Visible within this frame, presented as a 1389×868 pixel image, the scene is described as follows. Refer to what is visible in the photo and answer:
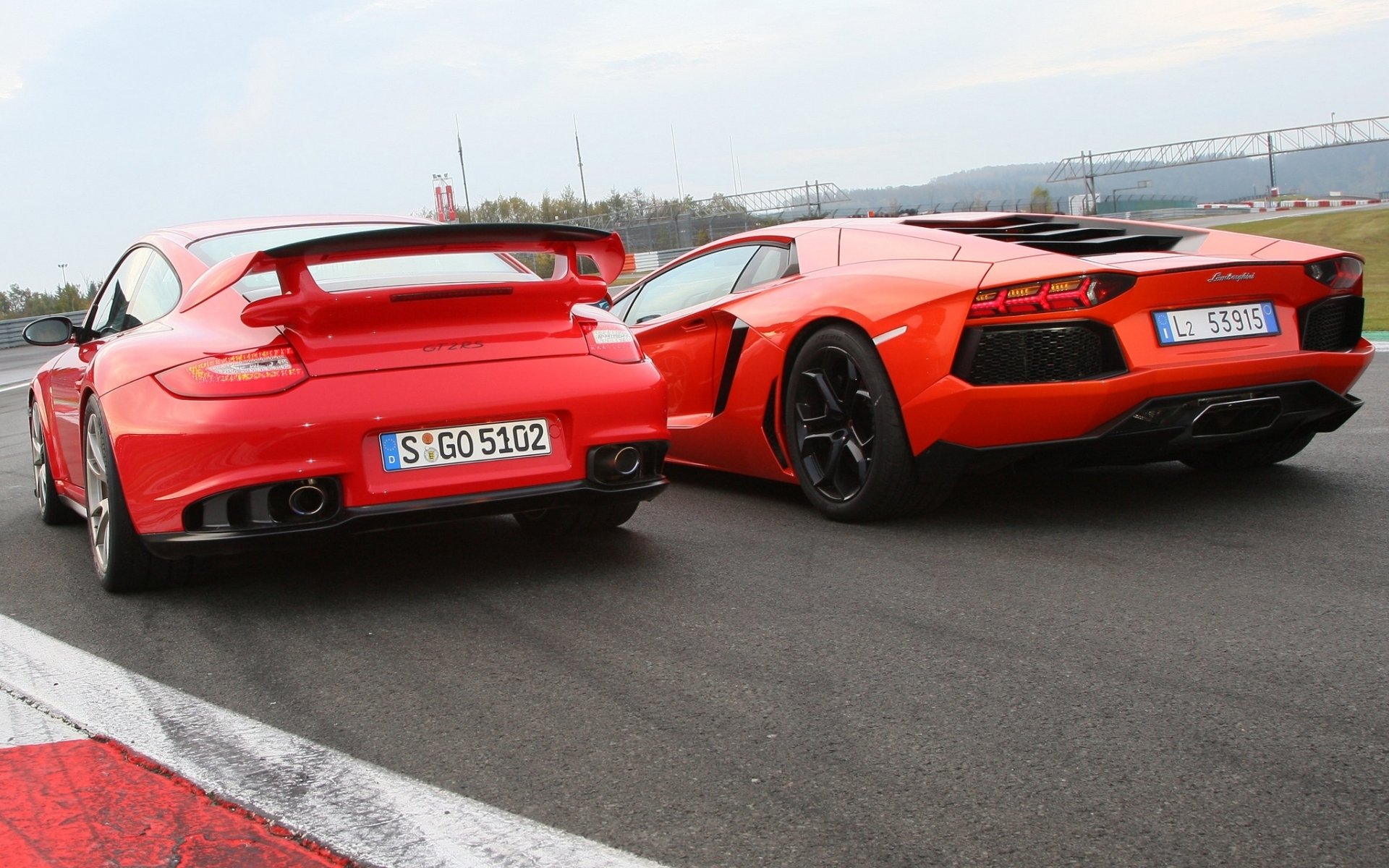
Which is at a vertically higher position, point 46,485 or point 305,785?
point 46,485

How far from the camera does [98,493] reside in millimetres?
4516

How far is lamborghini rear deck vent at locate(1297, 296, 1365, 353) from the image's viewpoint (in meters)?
4.60

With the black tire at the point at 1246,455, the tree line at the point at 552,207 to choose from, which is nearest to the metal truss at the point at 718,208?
the tree line at the point at 552,207

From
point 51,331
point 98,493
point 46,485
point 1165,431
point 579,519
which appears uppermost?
point 51,331

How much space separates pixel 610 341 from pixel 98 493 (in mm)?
1785

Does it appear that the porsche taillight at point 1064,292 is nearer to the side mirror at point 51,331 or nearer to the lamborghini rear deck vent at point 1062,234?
the lamborghini rear deck vent at point 1062,234

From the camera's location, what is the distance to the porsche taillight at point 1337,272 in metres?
4.62

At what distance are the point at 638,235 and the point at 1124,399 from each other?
37708 mm

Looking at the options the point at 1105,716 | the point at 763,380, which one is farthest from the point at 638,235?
the point at 1105,716

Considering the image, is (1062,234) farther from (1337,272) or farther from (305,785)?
(305,785)

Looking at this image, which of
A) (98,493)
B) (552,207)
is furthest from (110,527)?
(552,207)

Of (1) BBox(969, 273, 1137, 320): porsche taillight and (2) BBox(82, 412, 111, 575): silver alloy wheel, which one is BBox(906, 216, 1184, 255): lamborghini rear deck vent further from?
(2) BBox(82, 412, 111, 575): silver alloy wheel

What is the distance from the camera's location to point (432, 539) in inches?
201

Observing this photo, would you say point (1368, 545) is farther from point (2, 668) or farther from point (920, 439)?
point (2, 668)
